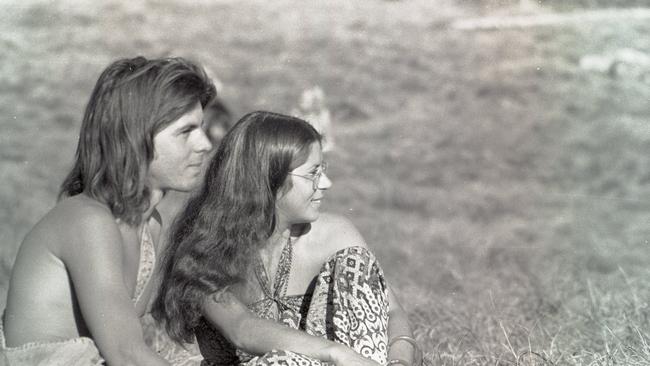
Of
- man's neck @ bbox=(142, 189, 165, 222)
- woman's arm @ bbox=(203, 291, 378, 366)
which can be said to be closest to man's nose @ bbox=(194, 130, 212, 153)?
man's neck @ bbox=(142, 189, 165, 222)

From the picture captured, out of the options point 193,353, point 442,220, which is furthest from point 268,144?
point 442,220

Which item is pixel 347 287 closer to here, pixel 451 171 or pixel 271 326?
pixel 271 326

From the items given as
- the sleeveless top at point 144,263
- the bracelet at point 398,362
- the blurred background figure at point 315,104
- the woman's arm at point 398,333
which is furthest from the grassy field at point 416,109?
the sleeveless top at point 144,263

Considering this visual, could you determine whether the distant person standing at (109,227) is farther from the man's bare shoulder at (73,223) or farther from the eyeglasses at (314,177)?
the eyeglasses at (314,177)

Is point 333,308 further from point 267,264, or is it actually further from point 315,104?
point 315,104

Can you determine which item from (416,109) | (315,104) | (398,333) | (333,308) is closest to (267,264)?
(333,308)

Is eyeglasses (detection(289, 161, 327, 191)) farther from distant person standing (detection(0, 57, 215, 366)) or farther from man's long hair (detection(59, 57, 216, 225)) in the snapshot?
man's long hair (detection(59, 57, 216, 225))

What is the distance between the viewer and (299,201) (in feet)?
8.45

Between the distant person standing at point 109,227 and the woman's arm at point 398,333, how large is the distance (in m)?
0.74

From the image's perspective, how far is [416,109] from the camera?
31.1 feet

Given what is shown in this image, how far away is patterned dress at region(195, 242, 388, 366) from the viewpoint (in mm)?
2457

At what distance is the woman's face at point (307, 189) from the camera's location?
2.57 meters

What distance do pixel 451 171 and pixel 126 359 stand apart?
7.11 metres

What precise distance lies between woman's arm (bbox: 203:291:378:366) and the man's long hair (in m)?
0.46
